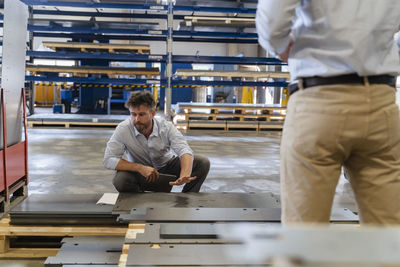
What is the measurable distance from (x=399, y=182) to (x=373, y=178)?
9 cm

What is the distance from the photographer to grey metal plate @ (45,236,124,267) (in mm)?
2609

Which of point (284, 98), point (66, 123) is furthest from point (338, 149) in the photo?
point (284, 98)

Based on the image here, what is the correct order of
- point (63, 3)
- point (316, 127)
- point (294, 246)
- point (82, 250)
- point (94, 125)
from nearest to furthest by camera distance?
point (294, 246)
point (316, 127)
point (82, 250)
point (63, 3)
point (94, 125)

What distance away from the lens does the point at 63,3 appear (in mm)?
10195

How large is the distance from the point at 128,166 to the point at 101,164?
102 inches

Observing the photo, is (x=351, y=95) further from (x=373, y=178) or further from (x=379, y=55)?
(x=373, y=178)

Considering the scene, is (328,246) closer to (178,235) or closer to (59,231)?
(178,235)

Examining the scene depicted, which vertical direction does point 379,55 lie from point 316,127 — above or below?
above

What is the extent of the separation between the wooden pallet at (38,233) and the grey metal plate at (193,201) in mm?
224

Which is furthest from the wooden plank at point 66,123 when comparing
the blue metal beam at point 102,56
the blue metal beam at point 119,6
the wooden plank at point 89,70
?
the blue metal beam at point 119,6

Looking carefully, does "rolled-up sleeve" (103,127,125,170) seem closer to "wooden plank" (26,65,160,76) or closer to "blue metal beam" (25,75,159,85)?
"blue metal beam" (25,75,159,85)

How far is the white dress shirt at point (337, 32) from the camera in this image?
1365mm

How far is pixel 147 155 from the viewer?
12.6 ft

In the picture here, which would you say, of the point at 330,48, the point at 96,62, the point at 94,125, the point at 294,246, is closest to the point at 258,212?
the point at 330,48
